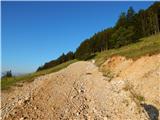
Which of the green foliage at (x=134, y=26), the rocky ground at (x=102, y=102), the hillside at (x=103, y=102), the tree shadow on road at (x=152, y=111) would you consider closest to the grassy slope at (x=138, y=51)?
the hillside at (x=103, y=102)

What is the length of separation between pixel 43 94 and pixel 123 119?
10103 millimetres

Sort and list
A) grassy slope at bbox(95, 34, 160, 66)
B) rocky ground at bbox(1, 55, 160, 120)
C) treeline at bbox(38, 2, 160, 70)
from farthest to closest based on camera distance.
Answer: treeline at bbox(38, 2, 160, 70)
grassy slope at bbox(95, 34, 160, 66)
rocky ground at bbox(1, 55, 160, 120)

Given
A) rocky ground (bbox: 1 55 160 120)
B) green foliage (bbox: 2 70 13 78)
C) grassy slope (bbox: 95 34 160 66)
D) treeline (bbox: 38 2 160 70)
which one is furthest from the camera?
treeline (bbox: 38 2 160 70)

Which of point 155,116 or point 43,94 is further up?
point 43,94

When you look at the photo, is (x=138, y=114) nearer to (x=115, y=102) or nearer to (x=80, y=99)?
(x=115, y=102)

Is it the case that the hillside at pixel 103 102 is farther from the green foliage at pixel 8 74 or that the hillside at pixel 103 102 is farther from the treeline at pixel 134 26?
the treeline at pixel 134 26

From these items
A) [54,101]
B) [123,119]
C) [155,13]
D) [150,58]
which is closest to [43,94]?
[54,101]

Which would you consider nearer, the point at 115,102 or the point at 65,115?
the point at 65,115

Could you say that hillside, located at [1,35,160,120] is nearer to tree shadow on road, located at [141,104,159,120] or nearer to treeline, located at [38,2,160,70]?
tree shadow on road, located at [141,104,159,120]

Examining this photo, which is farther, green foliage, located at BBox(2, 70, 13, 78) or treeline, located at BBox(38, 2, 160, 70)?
treeline, located at BBox(38, 2, 160, 70)

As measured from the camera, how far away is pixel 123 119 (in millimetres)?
16125

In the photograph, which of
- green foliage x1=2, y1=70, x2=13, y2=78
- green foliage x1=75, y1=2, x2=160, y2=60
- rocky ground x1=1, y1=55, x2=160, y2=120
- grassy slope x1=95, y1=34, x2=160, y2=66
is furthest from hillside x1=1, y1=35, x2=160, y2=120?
green foliage x1=75, y1=2, x2=160, y2=60

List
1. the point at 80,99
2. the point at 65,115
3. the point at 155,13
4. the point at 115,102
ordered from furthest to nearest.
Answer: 1. the point at 155,13
2. the point at 80,99
3. the point at 115,102
4. the point at 65,115

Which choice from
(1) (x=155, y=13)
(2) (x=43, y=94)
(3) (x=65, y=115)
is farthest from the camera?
(1) (x=155, y=13)
